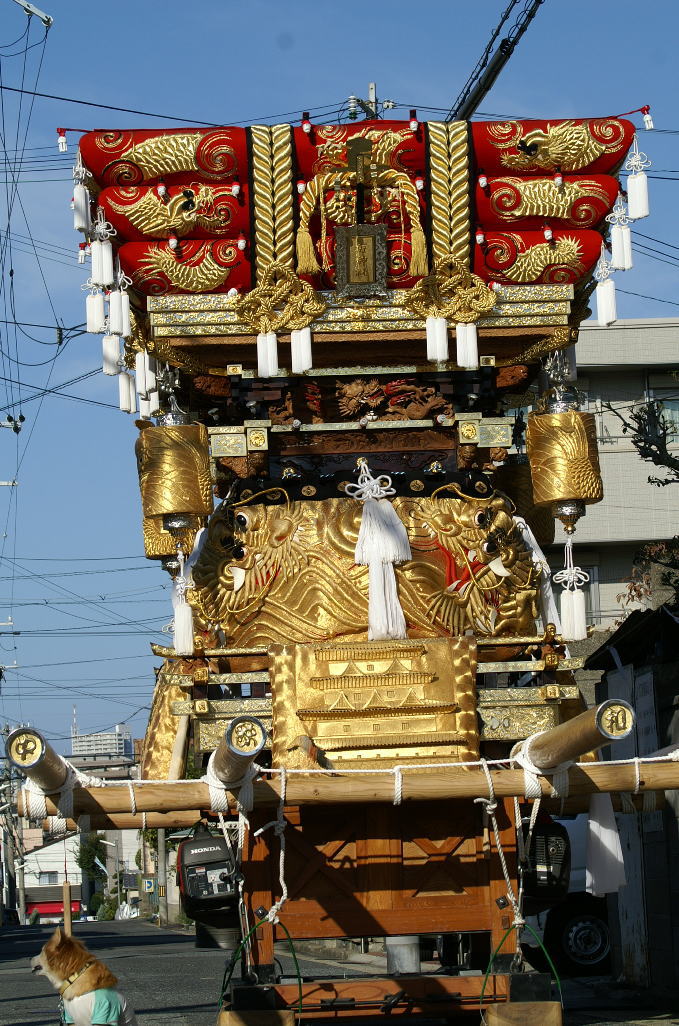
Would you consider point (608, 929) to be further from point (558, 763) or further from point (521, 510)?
point (558, 763)

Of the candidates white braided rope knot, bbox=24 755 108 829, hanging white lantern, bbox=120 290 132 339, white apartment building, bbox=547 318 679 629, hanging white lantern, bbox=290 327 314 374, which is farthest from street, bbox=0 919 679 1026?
white apartment building, bbox=547 318 679 629

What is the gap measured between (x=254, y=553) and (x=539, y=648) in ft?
6.35

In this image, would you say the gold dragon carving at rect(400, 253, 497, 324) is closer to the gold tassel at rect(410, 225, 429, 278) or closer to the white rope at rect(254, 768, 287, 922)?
the gold tassel at rect(410, 225, 429, 278)

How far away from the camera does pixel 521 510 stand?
1109 centimetres

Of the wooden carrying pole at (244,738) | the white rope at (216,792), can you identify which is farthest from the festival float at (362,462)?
the wooden carrying pole at (244,738)

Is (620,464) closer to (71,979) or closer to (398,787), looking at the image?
(398,787)

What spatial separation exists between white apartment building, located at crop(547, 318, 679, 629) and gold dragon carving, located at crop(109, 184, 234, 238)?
17.6 meters

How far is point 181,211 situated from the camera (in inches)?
372

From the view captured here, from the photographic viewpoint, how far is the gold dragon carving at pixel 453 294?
9.30 m

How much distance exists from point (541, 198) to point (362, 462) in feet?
6.88

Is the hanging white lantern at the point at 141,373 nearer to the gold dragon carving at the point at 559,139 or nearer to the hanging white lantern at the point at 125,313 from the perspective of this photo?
the hanging white lantern at the point at 125,313

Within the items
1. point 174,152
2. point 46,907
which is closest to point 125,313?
point 174,152

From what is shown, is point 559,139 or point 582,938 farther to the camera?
point 582,938

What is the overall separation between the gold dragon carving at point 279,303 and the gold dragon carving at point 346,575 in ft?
4.01
